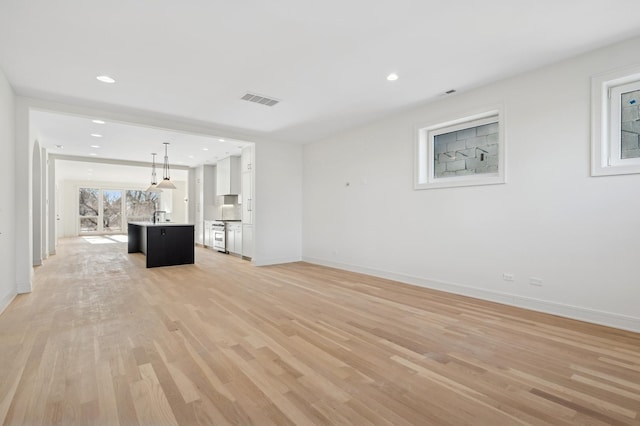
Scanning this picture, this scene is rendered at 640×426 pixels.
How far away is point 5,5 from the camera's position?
7.86 feet

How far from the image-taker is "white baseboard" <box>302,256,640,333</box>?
2.97 meters

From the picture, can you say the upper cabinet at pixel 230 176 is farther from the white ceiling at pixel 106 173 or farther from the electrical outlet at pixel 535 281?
the electrical outlet at pixel 535 281

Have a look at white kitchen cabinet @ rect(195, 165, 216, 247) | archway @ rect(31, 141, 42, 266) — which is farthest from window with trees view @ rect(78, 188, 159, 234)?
archway @ rect(31, 141, 42, 266)

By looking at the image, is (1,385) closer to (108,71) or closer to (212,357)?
(212,357)

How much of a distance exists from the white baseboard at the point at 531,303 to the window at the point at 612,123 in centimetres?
143

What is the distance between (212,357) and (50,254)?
8.47 meters

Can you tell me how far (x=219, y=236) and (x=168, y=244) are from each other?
2249 millimetres

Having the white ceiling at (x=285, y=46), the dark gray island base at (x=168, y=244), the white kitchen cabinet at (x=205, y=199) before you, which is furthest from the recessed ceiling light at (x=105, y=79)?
the white kitchen cabinet at (x=205, y=199)

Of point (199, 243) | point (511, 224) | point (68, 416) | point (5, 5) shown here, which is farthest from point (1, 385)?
point (199, 243)

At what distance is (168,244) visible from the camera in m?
6.56

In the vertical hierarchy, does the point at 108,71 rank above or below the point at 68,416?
above

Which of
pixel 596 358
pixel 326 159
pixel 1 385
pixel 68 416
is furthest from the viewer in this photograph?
pixel 326 159

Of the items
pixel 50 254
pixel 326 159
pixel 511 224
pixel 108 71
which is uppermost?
pixel 108 71

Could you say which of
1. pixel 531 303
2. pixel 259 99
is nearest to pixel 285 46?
pixel 259 99
